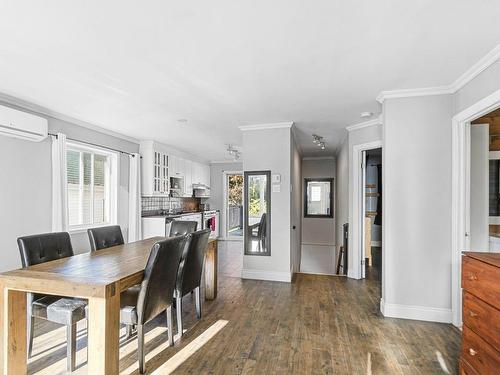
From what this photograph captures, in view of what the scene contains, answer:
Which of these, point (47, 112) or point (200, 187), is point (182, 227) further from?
point (200, 187)

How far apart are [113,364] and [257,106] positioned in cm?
294

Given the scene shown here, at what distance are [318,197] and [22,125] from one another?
679cm

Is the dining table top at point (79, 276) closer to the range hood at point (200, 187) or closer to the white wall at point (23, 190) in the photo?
the white wall at point (23, 190)

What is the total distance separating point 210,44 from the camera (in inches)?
83.0

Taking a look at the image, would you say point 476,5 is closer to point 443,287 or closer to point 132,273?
point 443,287

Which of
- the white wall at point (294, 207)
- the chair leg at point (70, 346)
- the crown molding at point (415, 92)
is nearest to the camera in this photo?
the chair leg at point (70, 346)

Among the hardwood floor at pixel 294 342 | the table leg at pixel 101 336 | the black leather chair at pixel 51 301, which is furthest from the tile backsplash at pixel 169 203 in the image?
the table leg at pixel 101 336

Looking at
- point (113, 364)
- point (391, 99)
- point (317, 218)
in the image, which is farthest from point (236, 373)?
point (317, 218)

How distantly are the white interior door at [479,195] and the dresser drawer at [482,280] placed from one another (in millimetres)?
1375

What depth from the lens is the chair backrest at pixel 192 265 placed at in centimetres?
272

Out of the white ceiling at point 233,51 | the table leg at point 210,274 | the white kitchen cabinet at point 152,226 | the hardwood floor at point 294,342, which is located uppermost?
the white ceiling at point 233,51

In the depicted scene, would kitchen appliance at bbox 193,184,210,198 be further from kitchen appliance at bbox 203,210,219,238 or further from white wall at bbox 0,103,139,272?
white wall at bbox 0,103,139,272

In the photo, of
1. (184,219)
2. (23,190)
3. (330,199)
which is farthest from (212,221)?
(23,190)

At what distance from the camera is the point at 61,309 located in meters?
2.10
